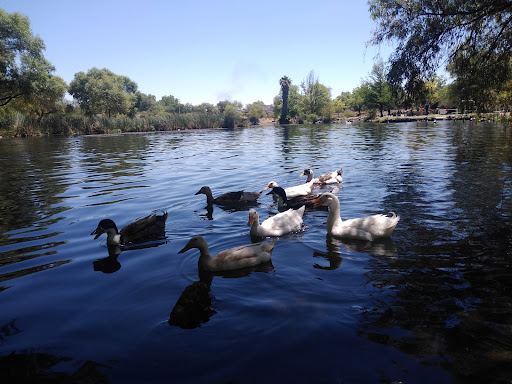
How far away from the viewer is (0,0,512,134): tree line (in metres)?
10.1

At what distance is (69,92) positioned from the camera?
87.9 m

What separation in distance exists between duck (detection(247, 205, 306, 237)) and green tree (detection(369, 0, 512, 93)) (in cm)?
611

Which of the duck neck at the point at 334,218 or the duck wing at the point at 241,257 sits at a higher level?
Result: the duck neck at the point at 334,218

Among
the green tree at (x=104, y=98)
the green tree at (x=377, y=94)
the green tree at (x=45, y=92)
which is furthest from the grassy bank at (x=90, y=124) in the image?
the green tree at (x=377, y=94)

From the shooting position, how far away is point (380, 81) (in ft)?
323

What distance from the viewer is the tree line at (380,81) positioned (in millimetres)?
10141

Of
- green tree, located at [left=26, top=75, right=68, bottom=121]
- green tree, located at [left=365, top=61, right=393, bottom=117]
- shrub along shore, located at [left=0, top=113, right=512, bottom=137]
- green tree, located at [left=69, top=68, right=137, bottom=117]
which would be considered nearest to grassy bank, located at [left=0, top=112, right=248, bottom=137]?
shrub along shore, located at [left=0, top=113, right=512, bottom=137]

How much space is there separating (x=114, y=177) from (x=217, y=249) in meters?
11.3

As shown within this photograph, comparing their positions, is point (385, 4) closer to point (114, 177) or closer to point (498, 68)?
point (498, 68)

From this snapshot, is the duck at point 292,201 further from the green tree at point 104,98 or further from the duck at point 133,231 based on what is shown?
the green tree at point 104,98

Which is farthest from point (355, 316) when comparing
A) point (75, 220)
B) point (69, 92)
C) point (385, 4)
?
point (69, 92)

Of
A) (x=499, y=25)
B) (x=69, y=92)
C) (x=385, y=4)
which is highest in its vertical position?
(x=69, y=92)

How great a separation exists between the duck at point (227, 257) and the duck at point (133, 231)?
2.10 m

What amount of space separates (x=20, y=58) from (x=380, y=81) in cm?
8874
